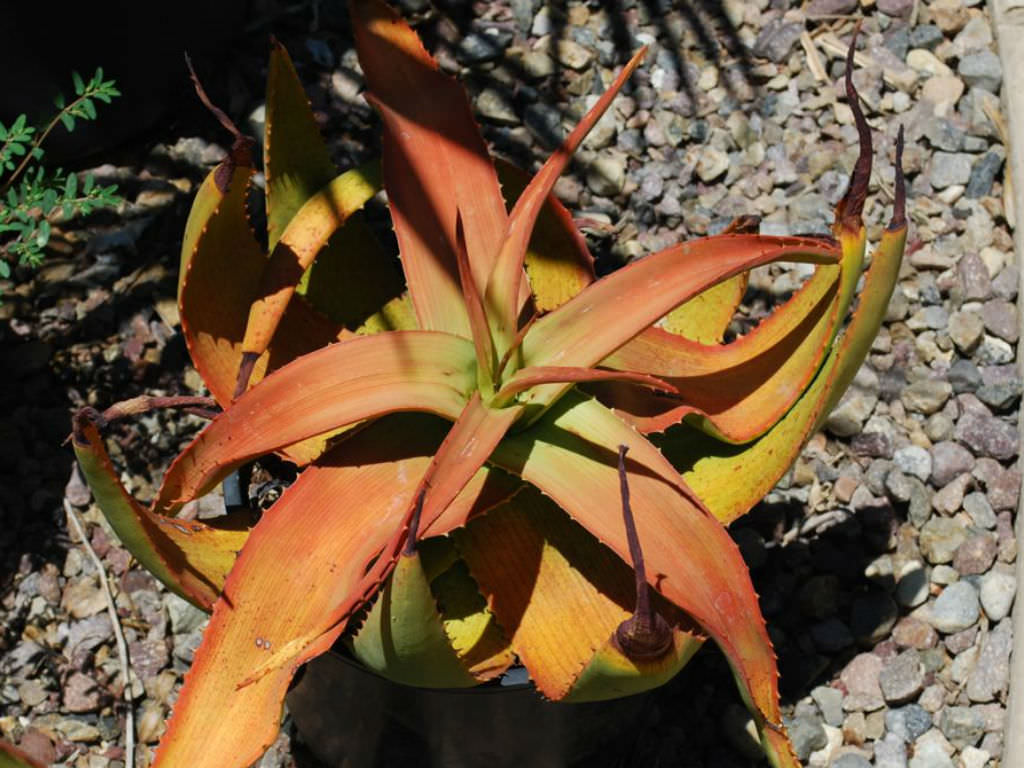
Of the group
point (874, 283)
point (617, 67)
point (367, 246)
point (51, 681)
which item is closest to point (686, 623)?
point (874, 283)

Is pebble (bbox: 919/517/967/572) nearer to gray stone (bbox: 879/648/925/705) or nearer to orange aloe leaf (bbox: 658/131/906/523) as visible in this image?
gray stone (bbox: 879/648/925/705)

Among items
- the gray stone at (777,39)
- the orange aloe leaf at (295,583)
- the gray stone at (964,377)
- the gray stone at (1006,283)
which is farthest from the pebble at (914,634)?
the gray stone at (777,39)

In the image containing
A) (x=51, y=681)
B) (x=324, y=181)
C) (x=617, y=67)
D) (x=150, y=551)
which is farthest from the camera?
(x=617, y=67)

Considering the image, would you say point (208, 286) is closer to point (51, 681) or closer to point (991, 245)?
point (51, 681)

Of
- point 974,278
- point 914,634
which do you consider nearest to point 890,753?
point 914,634

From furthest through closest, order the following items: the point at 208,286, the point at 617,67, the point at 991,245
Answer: the point at 617,67, the point at 991,245, the point at 208,286

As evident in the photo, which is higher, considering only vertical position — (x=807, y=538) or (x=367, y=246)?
(x=367, y=246)
